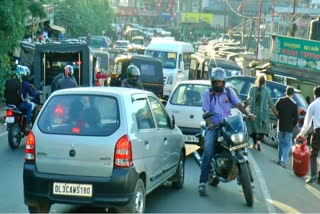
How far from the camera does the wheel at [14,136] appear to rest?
42.8 feet

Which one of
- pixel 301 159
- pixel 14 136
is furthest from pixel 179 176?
pixel 14 136

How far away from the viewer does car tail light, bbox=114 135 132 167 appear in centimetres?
681

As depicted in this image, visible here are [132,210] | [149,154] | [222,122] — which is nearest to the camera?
[132,210]

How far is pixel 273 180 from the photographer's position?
433 inches

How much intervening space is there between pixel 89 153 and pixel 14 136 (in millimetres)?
6786

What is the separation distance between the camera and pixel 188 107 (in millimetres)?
13203

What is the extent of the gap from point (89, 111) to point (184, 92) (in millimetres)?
6673

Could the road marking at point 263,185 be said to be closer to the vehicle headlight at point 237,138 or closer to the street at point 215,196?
the street at point 215,196

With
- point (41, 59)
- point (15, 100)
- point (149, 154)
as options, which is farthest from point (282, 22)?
point (149, 154)

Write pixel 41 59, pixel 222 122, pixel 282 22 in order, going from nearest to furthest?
pixel 222 122, pixel 41 59, pixel 282 22

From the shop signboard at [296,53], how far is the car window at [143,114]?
19.2m

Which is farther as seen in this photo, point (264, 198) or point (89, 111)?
point (264, 198)

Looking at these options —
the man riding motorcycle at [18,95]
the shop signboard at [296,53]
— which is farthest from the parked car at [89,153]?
the shop signboard at [296,53]

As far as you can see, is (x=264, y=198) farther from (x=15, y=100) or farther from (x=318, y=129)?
(x=15, y=100)
